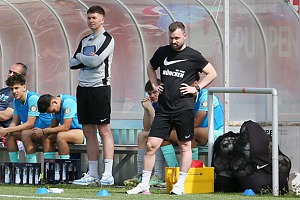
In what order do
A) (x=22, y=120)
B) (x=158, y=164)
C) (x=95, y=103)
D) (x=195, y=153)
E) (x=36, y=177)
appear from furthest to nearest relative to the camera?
1. (x=22, y=120)
2. (x=36, y=177)
3. (x=158, y=164)
4. (x=195, y=153)
5. (x=95, y=103)

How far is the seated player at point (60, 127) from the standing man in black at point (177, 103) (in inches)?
102

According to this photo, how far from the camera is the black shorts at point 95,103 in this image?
40.3ft

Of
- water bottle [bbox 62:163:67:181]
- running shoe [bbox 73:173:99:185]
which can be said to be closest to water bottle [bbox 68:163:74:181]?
water bottle [bbox 62:163:67:181]

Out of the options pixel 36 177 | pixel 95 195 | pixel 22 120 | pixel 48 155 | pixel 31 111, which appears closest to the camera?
pixel 95 195

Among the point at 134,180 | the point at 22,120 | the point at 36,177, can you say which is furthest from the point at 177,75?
the point at 22,120

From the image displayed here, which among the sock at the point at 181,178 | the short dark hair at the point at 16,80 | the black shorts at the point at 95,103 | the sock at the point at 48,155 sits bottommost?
the sock at the point at 181,178

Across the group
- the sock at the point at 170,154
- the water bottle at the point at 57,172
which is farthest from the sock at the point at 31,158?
the sock at the point at 170,154

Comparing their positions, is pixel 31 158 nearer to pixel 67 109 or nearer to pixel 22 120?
pixel 22 120

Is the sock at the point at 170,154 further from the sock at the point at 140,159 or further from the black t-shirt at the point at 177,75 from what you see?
the black t-shirt at the point at 177,75

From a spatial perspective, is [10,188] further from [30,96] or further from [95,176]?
[30,96]

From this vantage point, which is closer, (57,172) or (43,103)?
(57,172)

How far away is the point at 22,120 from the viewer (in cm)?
1448

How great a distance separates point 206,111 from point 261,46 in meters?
1.38

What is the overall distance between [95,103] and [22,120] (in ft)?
8.16
